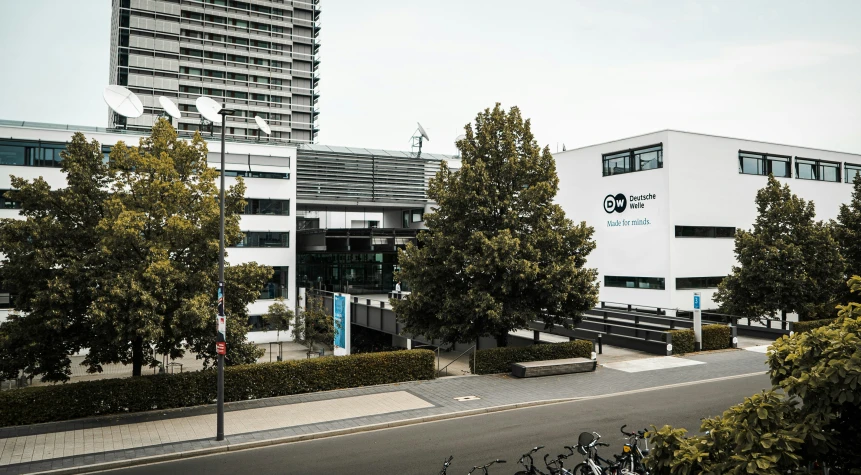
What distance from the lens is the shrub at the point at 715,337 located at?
27.8 metres

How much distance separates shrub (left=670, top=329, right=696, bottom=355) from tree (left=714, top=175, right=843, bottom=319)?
722 centimetres

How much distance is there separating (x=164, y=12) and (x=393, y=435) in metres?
72.6

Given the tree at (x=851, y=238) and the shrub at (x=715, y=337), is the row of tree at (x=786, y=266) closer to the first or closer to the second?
the tree at (x=851, y=238)

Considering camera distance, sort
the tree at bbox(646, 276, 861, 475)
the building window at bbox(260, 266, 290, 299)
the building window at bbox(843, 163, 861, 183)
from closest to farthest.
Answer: the tree at bbox(646, 276, 861, 475) < the building window at bbox(260, 266, 290, 299) < the building window at bbox(843, 163, 861, 183)

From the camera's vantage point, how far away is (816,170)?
43500 mm

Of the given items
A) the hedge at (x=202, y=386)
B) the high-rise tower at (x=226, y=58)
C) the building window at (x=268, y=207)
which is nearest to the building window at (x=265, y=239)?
the building window at (x=268, y=207)

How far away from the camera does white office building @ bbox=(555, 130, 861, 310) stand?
36.3 meters

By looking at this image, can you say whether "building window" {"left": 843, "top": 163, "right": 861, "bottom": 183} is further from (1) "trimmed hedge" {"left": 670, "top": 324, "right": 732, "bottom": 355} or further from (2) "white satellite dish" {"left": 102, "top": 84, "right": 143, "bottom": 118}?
(2) "white satellite dish" {"left": 102, "top": 84, "right": 143, "bottom": 118}

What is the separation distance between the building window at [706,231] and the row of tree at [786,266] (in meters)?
4.08

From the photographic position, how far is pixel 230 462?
12.8 meters

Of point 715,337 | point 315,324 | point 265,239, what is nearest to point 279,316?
point 315,324

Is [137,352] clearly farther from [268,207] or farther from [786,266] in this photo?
[786,266]

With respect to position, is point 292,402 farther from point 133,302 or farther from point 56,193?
point 56,193

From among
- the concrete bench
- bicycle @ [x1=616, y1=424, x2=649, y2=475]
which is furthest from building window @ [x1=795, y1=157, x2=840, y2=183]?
bicycle @ [x1=616, y1=424, x2=649, y2=475]
